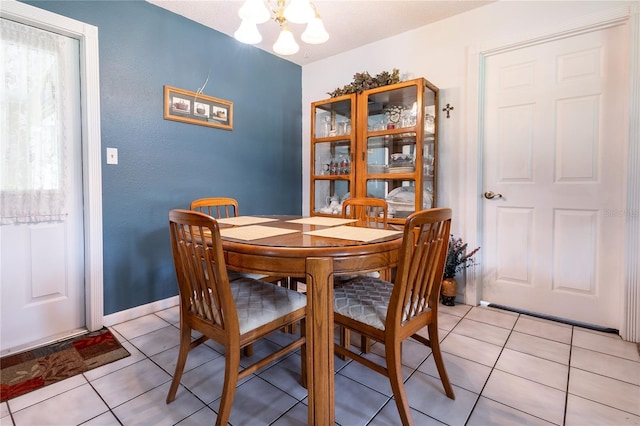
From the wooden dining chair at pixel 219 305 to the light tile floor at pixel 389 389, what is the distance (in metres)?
0.16

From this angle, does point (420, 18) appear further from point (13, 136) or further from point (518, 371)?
point (13, 136)

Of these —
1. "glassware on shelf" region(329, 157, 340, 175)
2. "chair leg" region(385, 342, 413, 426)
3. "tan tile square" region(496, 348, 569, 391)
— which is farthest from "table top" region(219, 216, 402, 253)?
"glassware on shelf" region(329, 157, 340, 175)

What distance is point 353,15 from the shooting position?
257 centimetres

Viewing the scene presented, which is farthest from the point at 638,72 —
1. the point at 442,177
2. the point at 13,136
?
the point at 13,136

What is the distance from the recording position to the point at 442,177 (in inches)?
108

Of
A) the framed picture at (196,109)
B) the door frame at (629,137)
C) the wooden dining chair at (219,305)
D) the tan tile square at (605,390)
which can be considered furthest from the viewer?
the framed picture at (196,109)

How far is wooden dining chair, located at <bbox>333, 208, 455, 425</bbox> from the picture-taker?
45.7 inches

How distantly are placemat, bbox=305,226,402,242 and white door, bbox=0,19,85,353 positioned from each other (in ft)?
5.75

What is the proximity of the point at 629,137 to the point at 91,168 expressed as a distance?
3.46 m

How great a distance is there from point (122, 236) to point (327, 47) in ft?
8.36

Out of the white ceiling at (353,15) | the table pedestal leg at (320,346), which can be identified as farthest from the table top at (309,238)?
the white ceiling at (353,15)

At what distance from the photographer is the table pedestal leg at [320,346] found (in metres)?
1.16

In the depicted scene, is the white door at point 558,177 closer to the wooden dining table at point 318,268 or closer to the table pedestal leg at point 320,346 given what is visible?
the wooden dining table at point 318,268

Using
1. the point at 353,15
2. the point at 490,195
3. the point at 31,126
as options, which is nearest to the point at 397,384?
the point at 490,195
